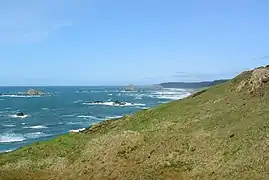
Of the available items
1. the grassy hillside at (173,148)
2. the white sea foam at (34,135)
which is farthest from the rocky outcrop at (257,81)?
the white sea foam at (34,135)

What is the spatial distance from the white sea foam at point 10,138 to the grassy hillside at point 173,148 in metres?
32.7

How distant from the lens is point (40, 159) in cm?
3697

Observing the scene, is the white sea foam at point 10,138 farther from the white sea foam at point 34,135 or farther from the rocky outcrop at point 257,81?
the rocky outcrop at point 257,81

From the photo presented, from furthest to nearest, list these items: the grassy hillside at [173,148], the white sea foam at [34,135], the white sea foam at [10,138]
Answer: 1. the white sea foam at [34,135]
2. the white sea foam at [10,138]
3. the grassy hillside at [173,148]

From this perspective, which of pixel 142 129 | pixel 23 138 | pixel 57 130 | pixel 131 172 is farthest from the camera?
pixel 57 130

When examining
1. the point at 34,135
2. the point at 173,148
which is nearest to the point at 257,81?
the point at 173,148

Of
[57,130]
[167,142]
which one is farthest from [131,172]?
[57,130]

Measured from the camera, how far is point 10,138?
77250 mm

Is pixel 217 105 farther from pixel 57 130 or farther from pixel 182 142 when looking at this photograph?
pixel 57 130

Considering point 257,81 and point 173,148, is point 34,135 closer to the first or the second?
point 257,81

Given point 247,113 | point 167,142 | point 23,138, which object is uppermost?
point 247,113

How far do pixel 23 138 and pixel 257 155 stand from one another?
56.9 metres

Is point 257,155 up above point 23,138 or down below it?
above

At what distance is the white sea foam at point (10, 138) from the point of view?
245ft
